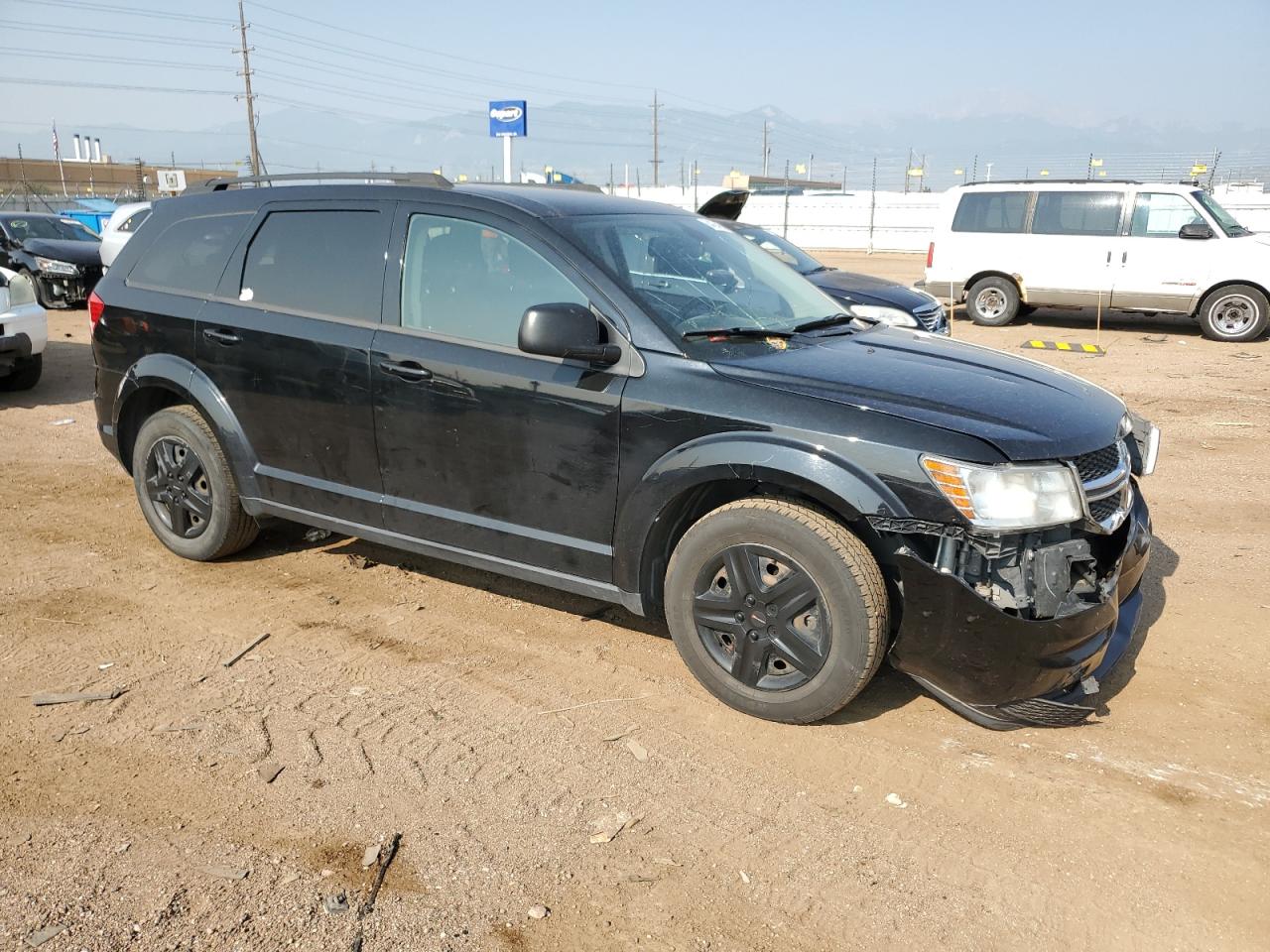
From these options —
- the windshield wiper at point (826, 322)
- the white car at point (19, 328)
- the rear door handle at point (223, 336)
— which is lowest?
the white car at point (19, 328)

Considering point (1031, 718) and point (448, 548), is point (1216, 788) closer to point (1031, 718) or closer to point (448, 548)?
point (1031, 718)

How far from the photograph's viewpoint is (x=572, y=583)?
388 cm

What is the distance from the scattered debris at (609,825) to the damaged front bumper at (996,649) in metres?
1.04

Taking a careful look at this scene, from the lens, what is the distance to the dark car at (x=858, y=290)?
9070 millimetres

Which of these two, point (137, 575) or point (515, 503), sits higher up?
point (515, 503)

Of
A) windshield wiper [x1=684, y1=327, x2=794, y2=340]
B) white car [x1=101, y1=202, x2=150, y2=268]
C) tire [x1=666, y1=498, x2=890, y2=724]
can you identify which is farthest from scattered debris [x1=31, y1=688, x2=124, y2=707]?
A: white car [x1=101, y1=202, x2=150, y2=268]

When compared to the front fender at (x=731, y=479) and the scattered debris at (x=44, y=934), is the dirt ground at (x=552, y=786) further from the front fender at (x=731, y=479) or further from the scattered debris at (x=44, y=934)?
the front fender at (x=731, y=479)

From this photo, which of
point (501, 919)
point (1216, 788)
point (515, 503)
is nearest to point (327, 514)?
point (515, 503)

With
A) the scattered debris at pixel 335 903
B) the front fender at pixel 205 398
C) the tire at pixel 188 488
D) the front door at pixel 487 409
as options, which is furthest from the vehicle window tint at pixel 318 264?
the scattered debris at pixel 335 903

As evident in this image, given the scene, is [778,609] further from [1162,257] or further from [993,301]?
[993,301]

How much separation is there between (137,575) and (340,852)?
279 cm

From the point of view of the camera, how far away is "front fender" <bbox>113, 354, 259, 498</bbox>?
4684 mm

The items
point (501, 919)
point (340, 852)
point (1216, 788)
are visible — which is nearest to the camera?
point (501, 919)

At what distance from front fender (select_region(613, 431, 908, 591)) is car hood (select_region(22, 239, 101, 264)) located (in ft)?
48.2
